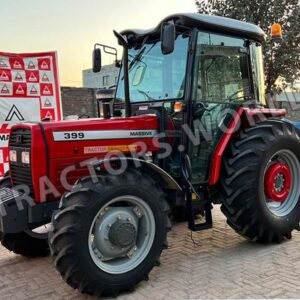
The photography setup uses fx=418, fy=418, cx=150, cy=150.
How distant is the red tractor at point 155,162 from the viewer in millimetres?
3508

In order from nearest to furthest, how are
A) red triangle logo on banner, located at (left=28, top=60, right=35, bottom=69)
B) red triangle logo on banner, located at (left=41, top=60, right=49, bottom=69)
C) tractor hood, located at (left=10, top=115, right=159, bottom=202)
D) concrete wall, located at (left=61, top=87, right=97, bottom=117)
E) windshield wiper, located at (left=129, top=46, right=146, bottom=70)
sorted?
tractor hood, located at (left=10, top=115, right=159, bottom=202), windshield wiper, located at (left=129, top=46, right=146, bottom=70), red triangle logo on banner, located at (left=28, top=60, right=35, bottom=69), red triangle logo on banner, located at (left=41, top=60, right=49, bottom=69), concrete wall, located at (left=61, top=87, right=97, bottom=117)

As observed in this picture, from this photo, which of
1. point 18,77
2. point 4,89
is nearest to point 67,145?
point 4,89

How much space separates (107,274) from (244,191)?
1.71 metres

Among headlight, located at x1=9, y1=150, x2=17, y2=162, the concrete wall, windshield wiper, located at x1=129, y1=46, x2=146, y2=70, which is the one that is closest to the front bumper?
headlight, located at x1=9, y1=150, x2=17, y2=162

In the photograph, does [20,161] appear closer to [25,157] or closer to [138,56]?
[25,157]

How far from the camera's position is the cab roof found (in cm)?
425

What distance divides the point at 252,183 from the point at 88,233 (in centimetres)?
189

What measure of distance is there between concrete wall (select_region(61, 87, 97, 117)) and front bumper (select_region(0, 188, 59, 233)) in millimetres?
6165

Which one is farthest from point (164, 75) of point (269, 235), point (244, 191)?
point (269, 235)

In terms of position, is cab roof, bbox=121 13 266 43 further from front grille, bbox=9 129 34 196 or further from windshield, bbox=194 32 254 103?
front grille, bbox=9 129 34 196

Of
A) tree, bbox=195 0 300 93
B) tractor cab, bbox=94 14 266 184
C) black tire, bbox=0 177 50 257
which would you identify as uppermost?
tree, bbox=195 0 300 93

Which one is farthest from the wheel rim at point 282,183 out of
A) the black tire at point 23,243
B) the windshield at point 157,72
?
the black tire at point 23,243

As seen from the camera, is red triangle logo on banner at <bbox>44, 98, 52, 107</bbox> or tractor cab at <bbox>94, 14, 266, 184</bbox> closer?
tractor cab at <bbox>94, 14, 266, 184</bbox>

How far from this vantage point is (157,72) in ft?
14.7
